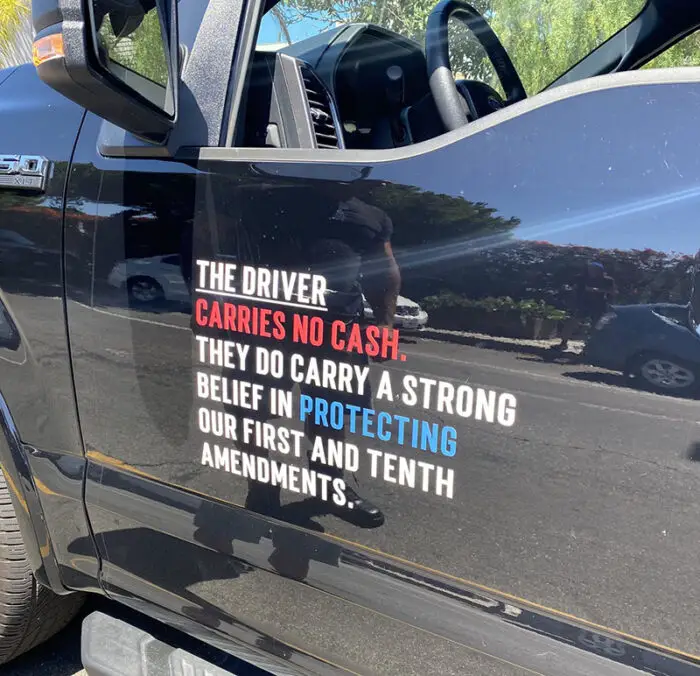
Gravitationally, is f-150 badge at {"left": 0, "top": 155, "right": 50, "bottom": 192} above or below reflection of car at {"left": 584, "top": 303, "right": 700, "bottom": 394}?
above

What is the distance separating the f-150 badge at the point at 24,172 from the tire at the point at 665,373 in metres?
1.32

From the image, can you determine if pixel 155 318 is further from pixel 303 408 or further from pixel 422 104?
pixel 422 104

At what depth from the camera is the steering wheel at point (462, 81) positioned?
2.07 m

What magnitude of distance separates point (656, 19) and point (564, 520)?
6.68 feet

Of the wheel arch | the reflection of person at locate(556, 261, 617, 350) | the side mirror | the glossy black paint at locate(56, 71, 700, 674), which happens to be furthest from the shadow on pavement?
the reflection of person at locate(556, 261, 617, 350)

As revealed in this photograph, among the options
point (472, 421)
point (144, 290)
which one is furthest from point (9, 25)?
point (472, 421)

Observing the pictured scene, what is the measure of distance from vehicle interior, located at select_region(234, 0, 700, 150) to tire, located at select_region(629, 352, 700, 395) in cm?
94

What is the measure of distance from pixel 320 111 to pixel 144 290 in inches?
26.9

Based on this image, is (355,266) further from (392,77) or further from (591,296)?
(392,77)

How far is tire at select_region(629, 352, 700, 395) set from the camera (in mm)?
1002

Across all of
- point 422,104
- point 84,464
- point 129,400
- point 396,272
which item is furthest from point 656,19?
point 84,464

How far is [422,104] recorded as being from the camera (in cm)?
229

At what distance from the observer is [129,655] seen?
1725 millimetres

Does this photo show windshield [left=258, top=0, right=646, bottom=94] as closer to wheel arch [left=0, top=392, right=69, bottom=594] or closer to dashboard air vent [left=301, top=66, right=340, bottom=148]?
dashboard air vent [left=301, top=66, right=340, bottom=148]
